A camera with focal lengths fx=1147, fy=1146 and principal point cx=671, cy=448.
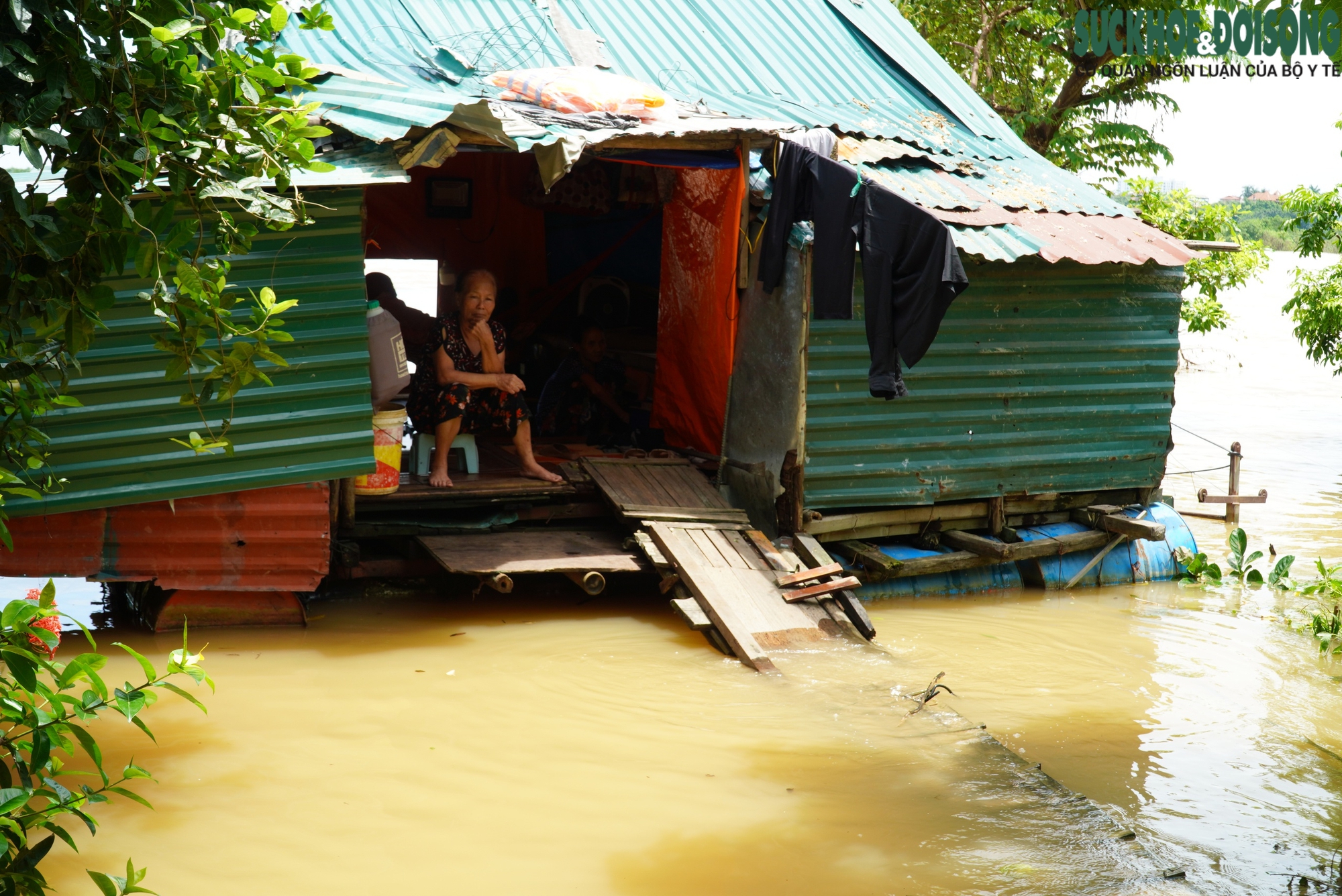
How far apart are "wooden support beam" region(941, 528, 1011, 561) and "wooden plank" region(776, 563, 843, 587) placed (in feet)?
4.73

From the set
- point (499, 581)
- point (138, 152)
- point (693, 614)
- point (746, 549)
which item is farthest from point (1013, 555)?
point (138, 152)

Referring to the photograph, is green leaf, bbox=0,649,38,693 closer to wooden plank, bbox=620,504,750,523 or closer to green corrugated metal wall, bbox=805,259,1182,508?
wooden plank, bbox=620,504,750,523

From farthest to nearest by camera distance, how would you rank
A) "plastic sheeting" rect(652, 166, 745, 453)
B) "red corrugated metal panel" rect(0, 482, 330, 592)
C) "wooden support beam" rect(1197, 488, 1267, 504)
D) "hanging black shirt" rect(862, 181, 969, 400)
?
"wooden support beam" rect(1197, 488, 1267, 504)
"plastic sheeting" rect(652, 166, 745, 453)
"hanging black shirt" rect(862, 181, 969, 400)
"red corrugated metal panel" rect(0, 482, 330, 592)

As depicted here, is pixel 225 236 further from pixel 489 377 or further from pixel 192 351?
pixel 489 377

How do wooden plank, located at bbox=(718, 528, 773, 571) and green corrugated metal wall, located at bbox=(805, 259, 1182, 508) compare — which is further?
green corrugated metal wall, located at bbox=(805, 259, 1182, 508)

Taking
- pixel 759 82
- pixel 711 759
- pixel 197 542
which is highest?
pixel 759 82

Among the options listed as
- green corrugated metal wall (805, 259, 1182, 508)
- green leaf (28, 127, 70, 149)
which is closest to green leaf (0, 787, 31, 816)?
green leaf (28, 127, 70, 149)

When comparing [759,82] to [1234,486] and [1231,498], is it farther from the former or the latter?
[1234,486]

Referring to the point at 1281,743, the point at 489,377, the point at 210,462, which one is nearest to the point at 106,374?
the point at 210,462

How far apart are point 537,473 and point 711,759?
288 cm

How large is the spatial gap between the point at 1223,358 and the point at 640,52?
2237cm

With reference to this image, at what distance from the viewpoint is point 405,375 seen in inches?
263

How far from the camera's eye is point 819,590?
6.61 m

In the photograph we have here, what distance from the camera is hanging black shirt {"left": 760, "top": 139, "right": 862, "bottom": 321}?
21.9 feet
